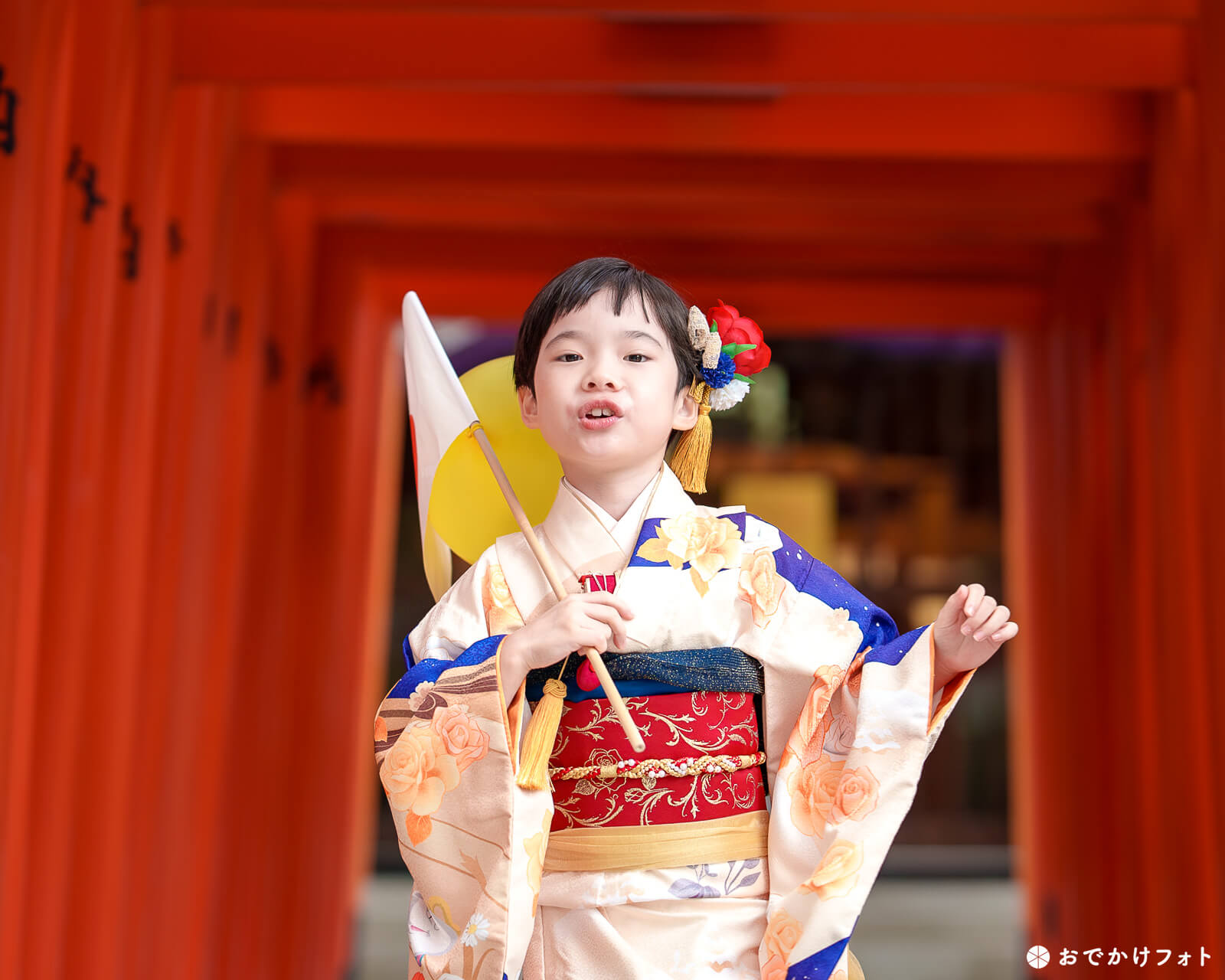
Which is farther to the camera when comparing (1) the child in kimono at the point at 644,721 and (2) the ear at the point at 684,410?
(2) the ear at the point at 684,410

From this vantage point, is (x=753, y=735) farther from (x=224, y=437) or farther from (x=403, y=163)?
(x=403, y=163)

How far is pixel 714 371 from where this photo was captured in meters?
1.62

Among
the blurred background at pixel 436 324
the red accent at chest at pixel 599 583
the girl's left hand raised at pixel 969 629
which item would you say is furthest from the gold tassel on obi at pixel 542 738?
the blurred background at pixel 436 324

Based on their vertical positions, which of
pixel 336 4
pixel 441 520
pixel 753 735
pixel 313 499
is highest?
pixel 336 4

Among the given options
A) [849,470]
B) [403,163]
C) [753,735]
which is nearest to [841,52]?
[403,163]

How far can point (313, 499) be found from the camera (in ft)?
14.0

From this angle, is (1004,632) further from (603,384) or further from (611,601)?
(603,384)

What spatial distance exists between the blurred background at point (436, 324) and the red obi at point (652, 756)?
3.39ft

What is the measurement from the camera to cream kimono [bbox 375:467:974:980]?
1407mm

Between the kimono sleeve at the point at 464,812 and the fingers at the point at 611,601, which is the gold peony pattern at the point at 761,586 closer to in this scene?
the fingers at the point at 611,601

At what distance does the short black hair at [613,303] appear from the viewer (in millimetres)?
1536

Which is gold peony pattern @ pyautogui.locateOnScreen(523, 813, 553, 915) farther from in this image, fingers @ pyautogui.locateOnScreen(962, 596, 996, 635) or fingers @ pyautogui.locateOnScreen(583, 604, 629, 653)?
fingers @ pyautogui.locateOnScreen(962, 596, 996, 635)

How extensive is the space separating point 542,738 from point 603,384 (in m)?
0.43

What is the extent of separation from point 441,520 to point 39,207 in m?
0.93
